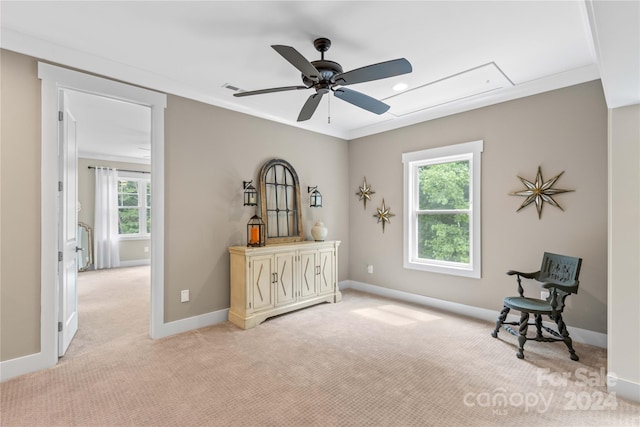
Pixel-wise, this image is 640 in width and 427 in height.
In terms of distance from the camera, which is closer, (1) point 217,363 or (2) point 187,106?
(1) point 217,363

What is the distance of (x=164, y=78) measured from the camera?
10.5 feet

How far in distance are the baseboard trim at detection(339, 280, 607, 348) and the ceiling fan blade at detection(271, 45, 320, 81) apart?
331 centimetres

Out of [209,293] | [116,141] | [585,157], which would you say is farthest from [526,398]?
[116,141]

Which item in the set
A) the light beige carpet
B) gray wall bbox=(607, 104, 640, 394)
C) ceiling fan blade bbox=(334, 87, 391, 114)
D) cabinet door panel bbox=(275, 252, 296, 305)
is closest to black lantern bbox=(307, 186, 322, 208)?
cabinet door panel bbox=(275, 252, 296, 305)

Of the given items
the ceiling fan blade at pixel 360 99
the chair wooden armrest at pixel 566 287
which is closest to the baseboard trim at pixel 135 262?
the ceiling fan blade at pixel 360 99

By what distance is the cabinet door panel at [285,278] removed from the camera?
3.83m

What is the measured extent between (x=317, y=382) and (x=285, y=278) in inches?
66.0

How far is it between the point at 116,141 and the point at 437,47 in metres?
5.91

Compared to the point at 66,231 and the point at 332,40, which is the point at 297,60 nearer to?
the point at 332,40

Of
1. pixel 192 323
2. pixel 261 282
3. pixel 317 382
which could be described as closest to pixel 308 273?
pixel 261 282

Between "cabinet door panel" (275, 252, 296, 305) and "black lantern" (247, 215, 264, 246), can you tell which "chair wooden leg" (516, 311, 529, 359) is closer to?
"cabinet door panel" (275, 252, 296, 305)

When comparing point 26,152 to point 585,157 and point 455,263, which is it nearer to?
point 455,263

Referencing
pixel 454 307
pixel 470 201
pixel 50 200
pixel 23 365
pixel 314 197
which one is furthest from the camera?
pixel 314 197

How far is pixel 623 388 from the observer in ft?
7.09
